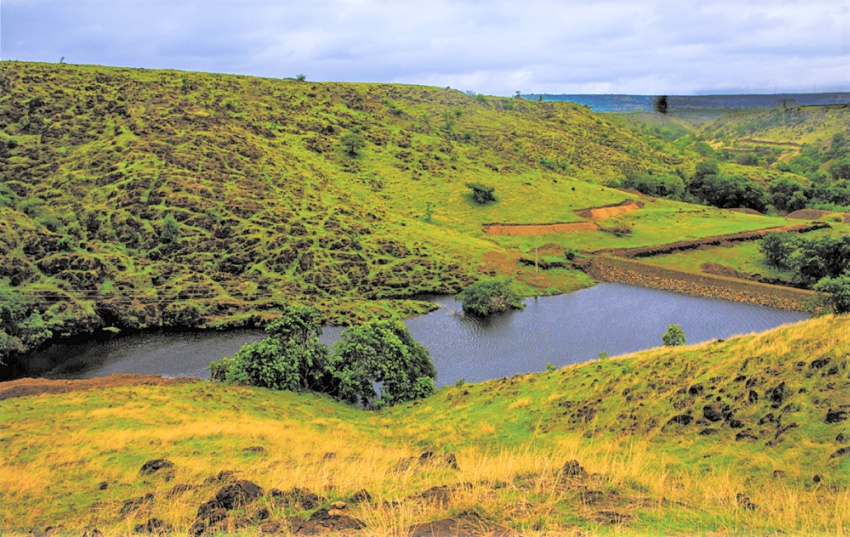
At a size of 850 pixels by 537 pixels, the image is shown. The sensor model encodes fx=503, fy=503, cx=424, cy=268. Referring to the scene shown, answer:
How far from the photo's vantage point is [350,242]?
57.1 m

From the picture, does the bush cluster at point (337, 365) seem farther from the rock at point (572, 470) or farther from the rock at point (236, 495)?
the rock at point (236, 495)

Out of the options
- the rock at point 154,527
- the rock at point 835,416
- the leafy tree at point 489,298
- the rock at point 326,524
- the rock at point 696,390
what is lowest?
the leafy tree at point 489,298

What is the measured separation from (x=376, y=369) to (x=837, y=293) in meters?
30.7

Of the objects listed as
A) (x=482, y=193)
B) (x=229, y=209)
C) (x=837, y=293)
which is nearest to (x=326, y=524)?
(x=837, y=293)

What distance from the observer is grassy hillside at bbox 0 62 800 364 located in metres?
44.2

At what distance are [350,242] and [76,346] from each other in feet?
91.1

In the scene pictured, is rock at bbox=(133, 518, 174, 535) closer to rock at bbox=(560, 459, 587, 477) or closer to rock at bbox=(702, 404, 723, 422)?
rock at bbox=(560, 459, 587, 477)

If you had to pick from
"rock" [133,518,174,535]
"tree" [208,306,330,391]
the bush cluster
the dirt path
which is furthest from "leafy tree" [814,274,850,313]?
"rock" [133,518,174,535]

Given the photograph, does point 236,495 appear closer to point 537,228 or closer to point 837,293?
point 837,293

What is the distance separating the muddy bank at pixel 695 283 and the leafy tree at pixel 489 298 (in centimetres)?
1621

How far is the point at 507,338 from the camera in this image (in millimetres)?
38750

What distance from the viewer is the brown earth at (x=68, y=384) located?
2125cm

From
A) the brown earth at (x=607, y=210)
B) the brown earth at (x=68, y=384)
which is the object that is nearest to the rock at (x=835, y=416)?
the brown earth at (x=68, y=384)

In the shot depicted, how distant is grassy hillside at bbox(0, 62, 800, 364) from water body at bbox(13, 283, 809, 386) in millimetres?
3651
